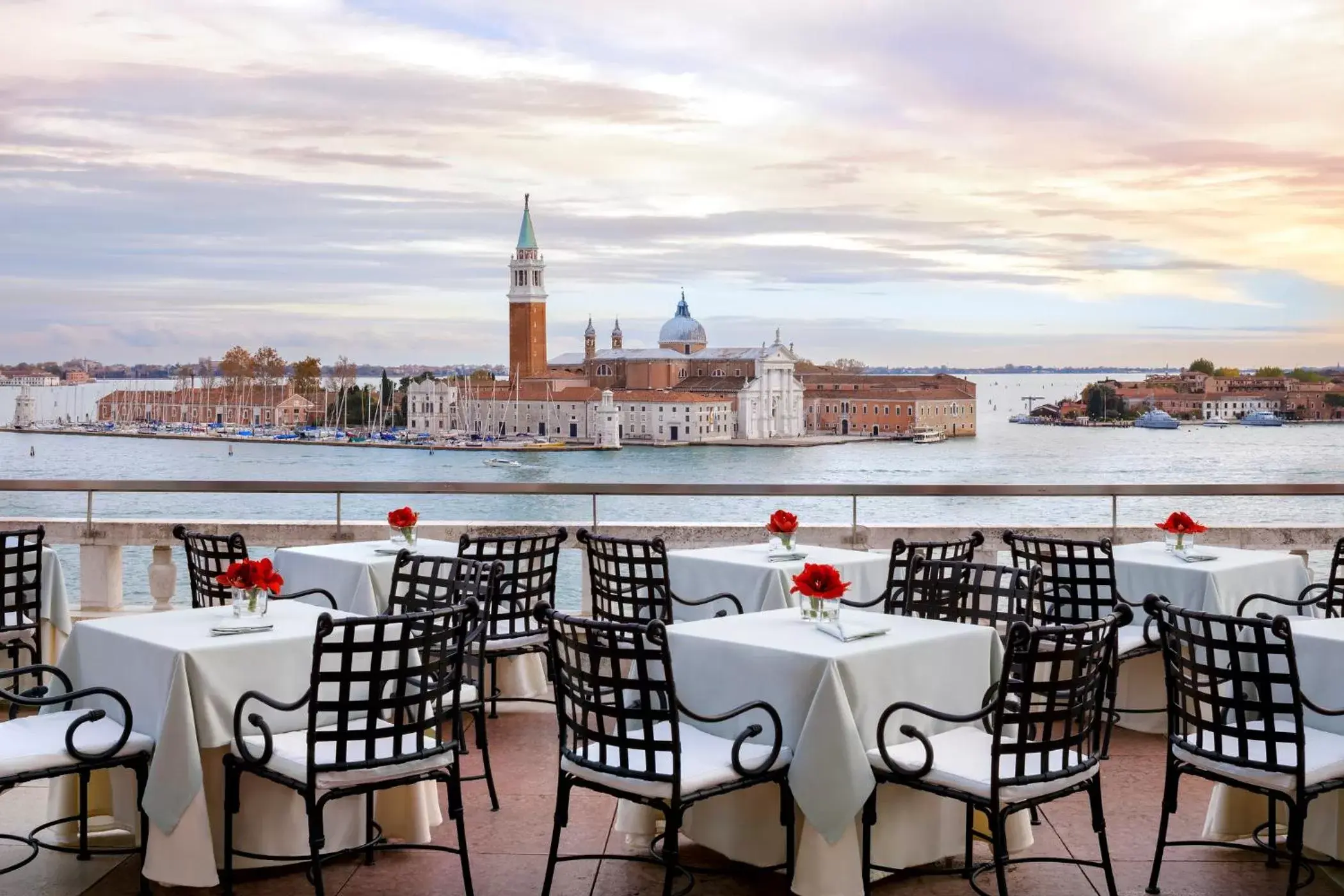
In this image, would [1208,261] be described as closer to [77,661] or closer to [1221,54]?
[1221,54]

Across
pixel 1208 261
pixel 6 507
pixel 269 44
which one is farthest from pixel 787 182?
pixel 6 507

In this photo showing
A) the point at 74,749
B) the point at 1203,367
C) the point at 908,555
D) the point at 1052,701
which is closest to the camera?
the point at 1052,701

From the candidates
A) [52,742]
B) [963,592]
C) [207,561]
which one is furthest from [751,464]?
[52,742]

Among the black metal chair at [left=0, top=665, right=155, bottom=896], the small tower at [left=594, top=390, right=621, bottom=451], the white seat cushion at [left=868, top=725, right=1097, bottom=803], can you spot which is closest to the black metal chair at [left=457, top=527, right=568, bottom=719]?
the black metal chair at [left=0, top=665, right=155, bottom=896]

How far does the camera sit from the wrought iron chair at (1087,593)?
21.2 feet

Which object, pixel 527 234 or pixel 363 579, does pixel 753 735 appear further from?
pixel 527 234

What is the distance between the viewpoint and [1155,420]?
77.1 m

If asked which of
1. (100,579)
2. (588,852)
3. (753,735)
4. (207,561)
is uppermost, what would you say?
(207,561)

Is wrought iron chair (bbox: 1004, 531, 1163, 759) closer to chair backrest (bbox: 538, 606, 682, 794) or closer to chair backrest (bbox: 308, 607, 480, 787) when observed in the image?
chair backrest (bbox: 538, 606, 682, 794)

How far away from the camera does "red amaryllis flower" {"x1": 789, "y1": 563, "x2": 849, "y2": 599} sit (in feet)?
15.1

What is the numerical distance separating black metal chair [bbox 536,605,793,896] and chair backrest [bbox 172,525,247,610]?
2.59 meters

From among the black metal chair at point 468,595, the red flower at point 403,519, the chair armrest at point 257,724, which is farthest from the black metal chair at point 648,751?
the red flower at point 403,519

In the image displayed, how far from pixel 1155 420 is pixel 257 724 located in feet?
256

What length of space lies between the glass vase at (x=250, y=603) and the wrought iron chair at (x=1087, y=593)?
333 cm
